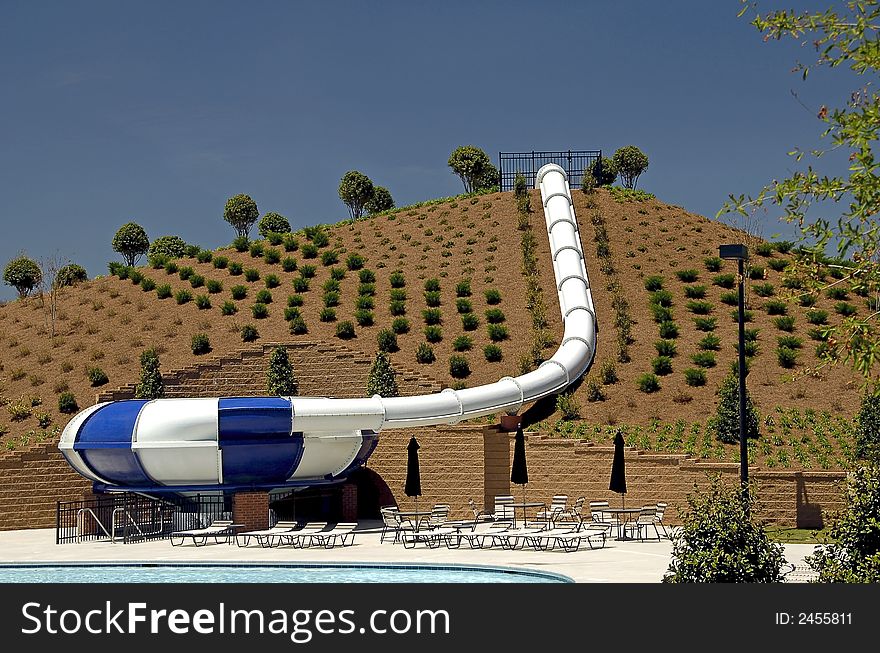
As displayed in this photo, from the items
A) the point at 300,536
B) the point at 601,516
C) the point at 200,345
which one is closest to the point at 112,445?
the point at 300,536

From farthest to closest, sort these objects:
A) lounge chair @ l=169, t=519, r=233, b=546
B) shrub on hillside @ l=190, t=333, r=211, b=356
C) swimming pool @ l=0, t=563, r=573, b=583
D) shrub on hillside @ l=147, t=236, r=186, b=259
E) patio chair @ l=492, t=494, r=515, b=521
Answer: shrub on hillside @ l=147, t=236, r=186, b=259, shrub on hillside @ l=190, t=333, r=211, b=356, patio chair @ l=492, t=494, r=515, b=521, lounge chair @ l=169, t=519, r=233, b=546, swimming pool @ l=0, t=563, r=573, b=583

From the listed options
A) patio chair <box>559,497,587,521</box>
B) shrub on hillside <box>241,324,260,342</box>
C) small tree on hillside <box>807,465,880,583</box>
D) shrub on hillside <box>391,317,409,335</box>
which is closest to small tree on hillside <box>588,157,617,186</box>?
shrub on hillside <box>391,317,409,335</box>

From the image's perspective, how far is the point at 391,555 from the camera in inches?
974

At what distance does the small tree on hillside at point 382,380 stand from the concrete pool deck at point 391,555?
13.0 meters

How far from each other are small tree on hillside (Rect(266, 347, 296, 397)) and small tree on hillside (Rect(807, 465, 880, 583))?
3083cm

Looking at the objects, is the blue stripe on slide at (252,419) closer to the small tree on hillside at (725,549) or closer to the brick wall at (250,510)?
the brick wall at (250,510)

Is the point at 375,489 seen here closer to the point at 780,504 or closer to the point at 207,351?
the point at 780,504

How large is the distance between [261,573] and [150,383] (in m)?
20.8

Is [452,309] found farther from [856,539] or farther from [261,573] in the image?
[856,539]

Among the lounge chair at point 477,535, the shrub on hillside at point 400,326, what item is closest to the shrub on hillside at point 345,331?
the shrub on hillside at point 400,326

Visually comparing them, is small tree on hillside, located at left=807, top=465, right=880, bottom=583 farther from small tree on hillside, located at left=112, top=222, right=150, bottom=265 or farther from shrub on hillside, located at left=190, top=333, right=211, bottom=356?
small tree on hillside, located at left=112, top=222, right=150, bottom=265

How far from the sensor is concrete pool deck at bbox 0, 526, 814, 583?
71.9 feet

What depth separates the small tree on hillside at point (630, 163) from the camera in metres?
75.2
